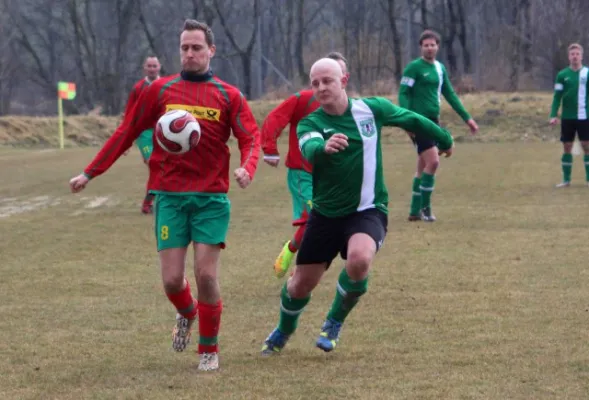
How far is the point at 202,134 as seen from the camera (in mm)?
5758

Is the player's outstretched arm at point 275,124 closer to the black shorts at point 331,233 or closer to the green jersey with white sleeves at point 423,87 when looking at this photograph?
the black shorts at point 331,233

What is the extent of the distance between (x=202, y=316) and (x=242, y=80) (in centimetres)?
4592

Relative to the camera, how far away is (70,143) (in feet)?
113

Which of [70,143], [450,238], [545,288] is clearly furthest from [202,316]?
[70,143]

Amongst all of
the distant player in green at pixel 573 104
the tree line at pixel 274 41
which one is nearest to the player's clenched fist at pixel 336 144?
the distant player in green at pixel 573 104

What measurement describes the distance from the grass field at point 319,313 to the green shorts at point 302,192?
2.09ft

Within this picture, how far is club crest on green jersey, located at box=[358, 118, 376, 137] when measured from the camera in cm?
583

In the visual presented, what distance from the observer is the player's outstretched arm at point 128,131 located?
5898 millimetres

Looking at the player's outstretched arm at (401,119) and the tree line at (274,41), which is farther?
the tree line at (274,41)

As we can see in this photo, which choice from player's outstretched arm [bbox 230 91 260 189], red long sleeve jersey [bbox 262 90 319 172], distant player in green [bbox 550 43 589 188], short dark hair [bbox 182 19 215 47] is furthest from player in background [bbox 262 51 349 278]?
distant player in green [bbox 550 43 589 188]

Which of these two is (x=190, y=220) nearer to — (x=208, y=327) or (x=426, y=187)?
(x=208, y=327)

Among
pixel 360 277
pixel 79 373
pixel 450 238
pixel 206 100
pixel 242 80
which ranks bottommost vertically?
pixel 242 80

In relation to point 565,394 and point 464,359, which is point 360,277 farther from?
point 565,394

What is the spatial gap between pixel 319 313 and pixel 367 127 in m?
1.94
